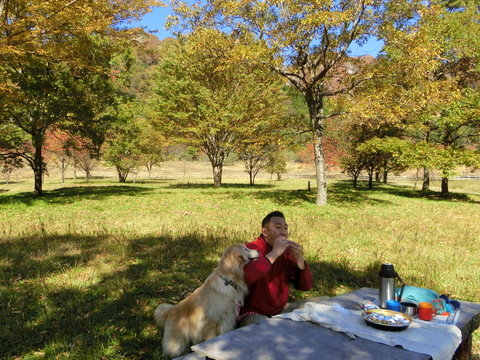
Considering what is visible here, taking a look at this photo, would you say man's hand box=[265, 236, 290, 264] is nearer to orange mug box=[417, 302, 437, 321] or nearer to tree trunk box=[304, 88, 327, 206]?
orange mug box=[417, 302, 437, 321]

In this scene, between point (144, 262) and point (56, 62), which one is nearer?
point (144, 262)

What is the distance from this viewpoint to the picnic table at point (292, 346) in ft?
6.92

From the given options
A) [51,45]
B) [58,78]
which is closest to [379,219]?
[51,45]

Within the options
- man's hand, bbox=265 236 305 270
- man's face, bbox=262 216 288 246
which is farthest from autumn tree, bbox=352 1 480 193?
man's hand, bbox=265 236 305 270

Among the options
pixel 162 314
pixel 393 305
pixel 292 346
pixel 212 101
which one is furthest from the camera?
pixel 212 101

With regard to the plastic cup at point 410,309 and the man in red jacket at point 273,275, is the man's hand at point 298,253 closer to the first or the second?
the man in red jacket at point 273,275

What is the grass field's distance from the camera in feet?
13.3

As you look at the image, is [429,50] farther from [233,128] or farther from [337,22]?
[233,128]

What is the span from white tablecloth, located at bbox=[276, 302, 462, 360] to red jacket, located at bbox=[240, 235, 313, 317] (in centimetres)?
66

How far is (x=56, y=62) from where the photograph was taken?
16.6 m

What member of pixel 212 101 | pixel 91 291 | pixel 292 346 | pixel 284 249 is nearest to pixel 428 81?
pixel 212 101

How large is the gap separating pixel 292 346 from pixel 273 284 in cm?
133

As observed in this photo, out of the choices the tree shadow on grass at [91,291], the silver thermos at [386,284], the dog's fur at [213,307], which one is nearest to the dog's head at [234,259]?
the dog's fur at [213,307]

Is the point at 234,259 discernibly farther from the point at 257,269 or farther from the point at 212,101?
the point at 212,101
